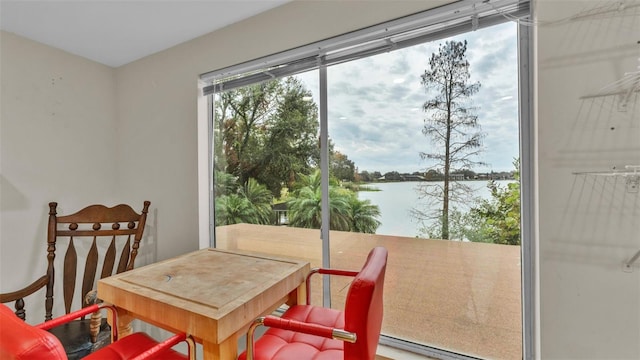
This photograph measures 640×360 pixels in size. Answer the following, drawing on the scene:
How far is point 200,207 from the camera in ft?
6.82

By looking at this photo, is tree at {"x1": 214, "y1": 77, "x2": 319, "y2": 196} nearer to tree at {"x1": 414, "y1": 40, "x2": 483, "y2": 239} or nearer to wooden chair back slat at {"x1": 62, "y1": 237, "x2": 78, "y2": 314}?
tree at {"x1": 414, "y1": 40, "x2": 483, "y2": 239}

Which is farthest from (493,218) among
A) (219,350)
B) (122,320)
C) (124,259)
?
(124,259)

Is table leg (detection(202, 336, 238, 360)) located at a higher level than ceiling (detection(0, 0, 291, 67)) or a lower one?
lower

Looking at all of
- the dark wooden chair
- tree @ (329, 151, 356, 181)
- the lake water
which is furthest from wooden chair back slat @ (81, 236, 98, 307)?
the lake water

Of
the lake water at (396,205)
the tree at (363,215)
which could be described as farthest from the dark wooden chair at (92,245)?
the lake water at (396,205)

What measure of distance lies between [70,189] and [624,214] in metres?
3.46

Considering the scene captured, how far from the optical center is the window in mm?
1324

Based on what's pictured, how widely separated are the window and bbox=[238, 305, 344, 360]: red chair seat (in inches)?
17.2

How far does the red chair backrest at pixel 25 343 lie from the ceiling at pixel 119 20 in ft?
5.76

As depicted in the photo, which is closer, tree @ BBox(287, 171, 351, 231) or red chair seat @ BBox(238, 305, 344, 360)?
red chair seat @ BBox(238, 305, 344, 360)

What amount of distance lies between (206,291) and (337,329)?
0.55 m

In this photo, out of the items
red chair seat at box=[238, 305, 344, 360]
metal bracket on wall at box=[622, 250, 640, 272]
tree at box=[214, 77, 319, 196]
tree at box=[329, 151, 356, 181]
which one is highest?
tree at box=[214, 77, 319, 196]

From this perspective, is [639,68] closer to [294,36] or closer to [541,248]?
[541,248]

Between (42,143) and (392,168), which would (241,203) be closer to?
(392,168)
